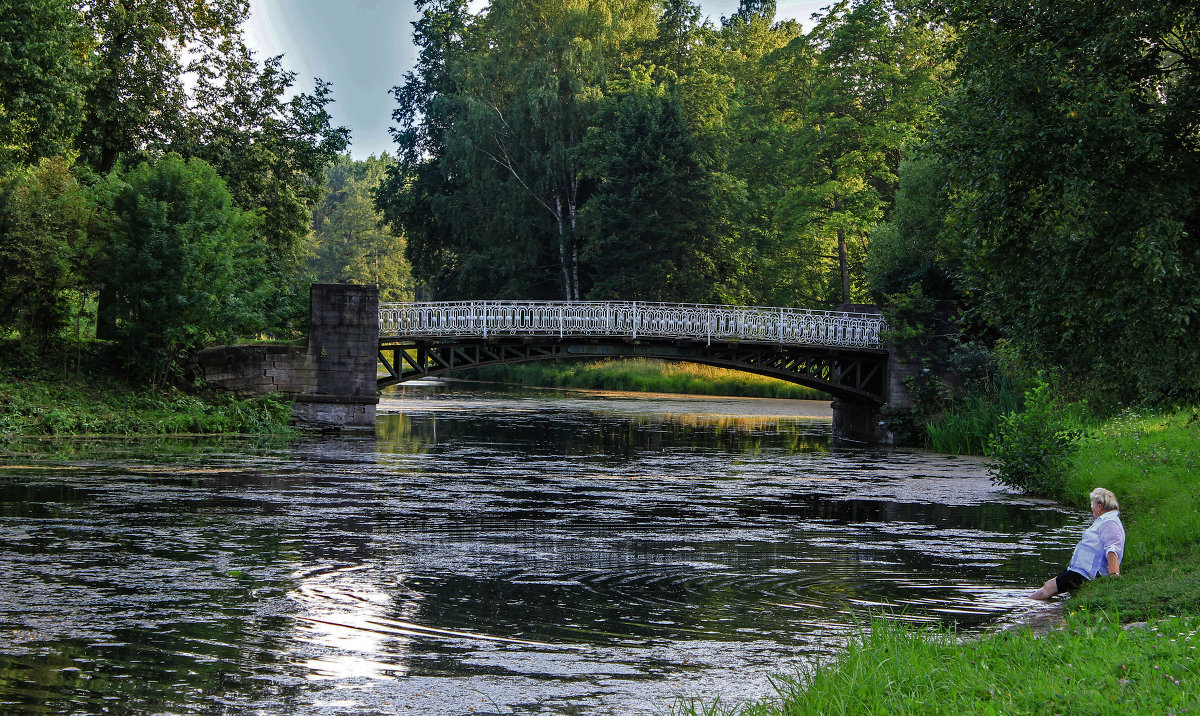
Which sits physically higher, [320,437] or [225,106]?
[225,106]

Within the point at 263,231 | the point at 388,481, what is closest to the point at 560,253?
the point at 263,231

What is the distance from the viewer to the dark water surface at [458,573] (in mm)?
7645

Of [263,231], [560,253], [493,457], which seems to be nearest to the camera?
[493,457]

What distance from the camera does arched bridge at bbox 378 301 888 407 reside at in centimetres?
3388

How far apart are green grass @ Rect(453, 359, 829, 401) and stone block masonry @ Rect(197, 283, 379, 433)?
2520cm

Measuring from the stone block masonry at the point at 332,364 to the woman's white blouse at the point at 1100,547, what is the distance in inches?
928

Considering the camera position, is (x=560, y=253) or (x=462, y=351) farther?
(x=560, y=253)

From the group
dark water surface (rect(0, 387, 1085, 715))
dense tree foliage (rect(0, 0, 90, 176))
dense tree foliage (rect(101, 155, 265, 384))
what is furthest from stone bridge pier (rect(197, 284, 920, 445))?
dense tree foliage (rect(0, 0, 90, 176))

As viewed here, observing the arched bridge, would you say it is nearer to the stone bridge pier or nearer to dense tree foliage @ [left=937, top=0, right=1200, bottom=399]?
the stone bridge pier

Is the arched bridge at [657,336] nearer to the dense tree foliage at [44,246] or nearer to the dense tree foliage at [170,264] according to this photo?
the dense tree foliage at [170,264]

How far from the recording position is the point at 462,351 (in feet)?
113

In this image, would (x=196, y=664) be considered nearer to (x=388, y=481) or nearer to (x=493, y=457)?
(x=388, y=481)

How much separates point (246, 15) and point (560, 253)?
898 inches

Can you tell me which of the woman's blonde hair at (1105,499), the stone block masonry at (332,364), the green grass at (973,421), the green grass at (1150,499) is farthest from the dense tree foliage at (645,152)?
the woman's blonde hair at (1105,499)
